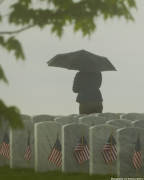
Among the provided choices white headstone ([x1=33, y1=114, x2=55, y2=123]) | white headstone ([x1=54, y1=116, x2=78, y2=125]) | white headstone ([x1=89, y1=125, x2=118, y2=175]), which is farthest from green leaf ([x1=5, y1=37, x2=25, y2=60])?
white headstone ([x1=33, y1=114, x2=55, y2=123])

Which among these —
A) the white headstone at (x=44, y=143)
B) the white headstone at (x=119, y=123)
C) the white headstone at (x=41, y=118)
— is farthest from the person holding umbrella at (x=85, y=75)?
the white headstone at (x=44, y=143)

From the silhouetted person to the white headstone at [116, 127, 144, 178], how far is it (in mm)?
7113

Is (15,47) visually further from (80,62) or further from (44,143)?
(80,62)

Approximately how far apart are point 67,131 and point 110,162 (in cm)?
125

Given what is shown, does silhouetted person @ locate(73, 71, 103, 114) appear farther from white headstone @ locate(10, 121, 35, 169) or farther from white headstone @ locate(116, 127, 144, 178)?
white headstone @ locate(116, 127, 144, 178)

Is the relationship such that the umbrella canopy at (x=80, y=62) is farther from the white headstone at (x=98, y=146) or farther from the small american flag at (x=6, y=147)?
the white headstone at (x=98, y=146)

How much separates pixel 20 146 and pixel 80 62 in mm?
6298

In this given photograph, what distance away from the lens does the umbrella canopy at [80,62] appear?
1614cm

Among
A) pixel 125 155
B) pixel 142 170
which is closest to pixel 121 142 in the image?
pixel 125 155

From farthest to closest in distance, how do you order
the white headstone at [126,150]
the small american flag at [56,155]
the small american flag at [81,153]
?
the small american flag at [56,155] < the small american flag at [81,153] < the white headstone at [126,150]

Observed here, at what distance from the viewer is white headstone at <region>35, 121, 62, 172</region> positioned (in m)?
9.98

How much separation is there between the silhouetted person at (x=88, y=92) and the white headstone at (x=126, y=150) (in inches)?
280

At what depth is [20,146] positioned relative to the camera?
A: 35.5ft

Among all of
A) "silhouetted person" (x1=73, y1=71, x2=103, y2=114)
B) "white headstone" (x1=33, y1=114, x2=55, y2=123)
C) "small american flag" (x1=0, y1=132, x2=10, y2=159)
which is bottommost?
"small american flag" (x1=0, y1=132, x2=10, y2=159)
